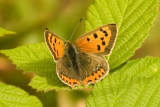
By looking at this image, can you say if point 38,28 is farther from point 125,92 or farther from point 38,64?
point 125,92

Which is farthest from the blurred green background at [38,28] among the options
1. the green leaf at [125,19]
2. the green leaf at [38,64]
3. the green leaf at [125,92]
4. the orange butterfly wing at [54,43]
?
the green leaf at [125,92]

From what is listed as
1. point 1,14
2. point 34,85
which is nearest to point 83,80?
point 34,85

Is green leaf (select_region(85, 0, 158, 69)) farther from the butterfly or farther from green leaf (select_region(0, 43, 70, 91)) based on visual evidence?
green leaf (select_region(0, 43, 70, 91))

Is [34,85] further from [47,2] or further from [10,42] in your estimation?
[47,2]

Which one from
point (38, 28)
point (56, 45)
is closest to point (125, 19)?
point (56, 45)

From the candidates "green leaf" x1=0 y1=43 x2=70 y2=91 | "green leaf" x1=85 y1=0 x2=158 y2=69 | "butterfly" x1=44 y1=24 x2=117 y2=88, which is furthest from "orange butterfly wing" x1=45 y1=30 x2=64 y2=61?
"green leaf" x1=85 y1=0 x2=158 y2=69

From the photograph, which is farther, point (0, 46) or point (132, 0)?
point (0, 46)

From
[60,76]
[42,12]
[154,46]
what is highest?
[60,76]
